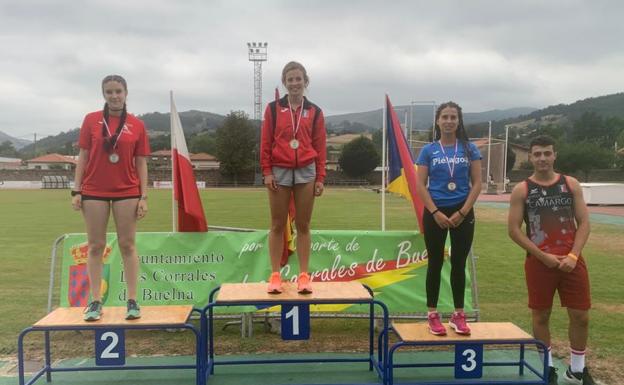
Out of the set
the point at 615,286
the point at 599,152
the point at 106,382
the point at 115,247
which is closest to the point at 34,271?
the point at 115,247

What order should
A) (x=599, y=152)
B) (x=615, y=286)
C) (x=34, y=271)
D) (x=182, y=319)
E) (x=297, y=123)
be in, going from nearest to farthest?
(x=182, y=319) < (x=297, y=123) < (x=615, y=286) < (x=34, y=271) < (x=599, y=152)

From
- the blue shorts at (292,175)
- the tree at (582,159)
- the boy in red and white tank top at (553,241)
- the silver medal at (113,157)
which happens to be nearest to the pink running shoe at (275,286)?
the blue shorts at (292,175)

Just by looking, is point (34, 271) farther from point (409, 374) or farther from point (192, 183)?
point (409, 374)

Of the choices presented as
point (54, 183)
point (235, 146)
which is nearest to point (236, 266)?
point (54, 183)

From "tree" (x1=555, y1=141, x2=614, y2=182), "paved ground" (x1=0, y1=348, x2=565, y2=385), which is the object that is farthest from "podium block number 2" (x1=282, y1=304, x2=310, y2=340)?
"tree" (x1=555, y1=141, x2=614, y2=182)

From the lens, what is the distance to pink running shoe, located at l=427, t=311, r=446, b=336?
13.0ft

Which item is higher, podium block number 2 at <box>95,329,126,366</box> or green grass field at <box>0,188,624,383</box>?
podium block number 2 at <box>95,329,126,366</box>

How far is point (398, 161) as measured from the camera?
20.1 ft

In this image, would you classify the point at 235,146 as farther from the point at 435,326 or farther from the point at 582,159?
the point at 435,326

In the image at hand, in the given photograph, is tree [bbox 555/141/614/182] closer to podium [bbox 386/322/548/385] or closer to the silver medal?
podium [bbox 386/322/548/385]

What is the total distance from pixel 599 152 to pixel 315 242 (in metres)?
77.3

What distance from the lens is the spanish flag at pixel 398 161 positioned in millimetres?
5957

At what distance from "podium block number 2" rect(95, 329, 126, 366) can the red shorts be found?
331 cm

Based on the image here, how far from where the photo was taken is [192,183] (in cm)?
582
